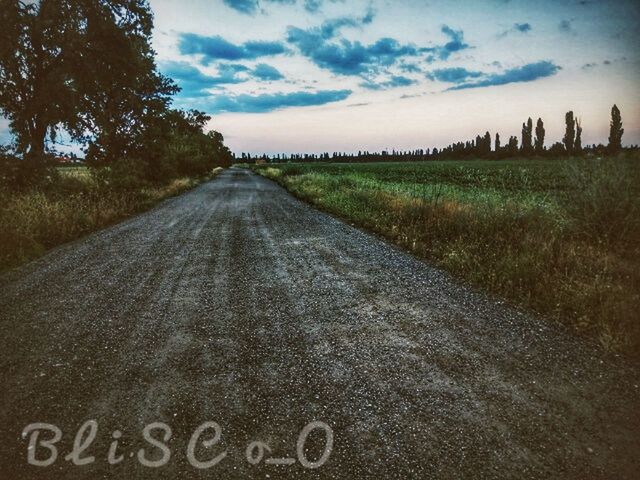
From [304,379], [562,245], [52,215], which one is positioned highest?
[52,215]

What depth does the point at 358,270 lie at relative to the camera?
6980 millimetres

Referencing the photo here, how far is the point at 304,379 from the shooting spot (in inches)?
135

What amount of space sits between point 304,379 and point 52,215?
1032 cm

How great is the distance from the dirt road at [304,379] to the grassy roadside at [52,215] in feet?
6.93

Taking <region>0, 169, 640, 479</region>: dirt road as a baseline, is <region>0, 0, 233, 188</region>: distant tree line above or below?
above

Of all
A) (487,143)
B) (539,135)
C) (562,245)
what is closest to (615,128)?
(539,135)

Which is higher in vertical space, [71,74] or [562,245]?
[71,74]

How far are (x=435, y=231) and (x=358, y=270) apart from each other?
347cm

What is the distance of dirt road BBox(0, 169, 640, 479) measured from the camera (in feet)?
8.23

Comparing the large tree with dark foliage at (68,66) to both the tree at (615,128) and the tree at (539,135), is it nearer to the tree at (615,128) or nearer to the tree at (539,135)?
the tree at (615,128)

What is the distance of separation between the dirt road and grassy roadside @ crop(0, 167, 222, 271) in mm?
2112

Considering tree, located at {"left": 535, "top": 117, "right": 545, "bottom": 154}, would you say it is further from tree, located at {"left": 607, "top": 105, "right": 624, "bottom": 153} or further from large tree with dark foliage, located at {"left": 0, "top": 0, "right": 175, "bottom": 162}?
large tree with dark foliage, located at {"left": 0, "top": 0, "right": 175, "bottom": 162}

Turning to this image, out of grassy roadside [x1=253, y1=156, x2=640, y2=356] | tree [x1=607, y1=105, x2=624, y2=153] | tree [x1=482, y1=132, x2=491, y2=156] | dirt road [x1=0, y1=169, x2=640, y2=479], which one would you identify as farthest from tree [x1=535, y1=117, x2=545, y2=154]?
dirt road [x1=0, y1=169, x2=640, y2=479]

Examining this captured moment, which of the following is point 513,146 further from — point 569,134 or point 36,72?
point 36,72
